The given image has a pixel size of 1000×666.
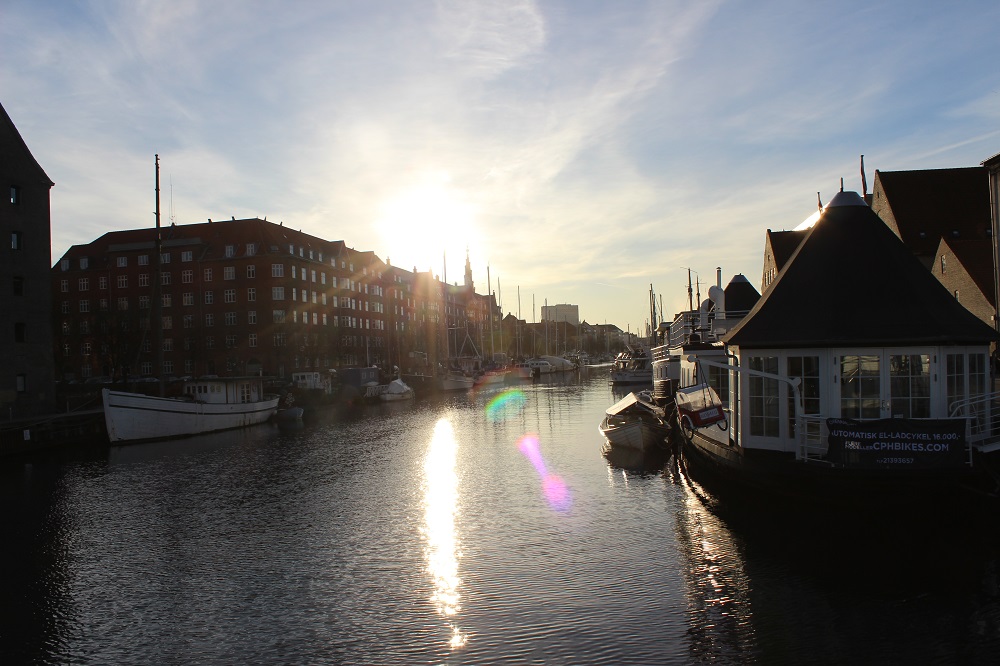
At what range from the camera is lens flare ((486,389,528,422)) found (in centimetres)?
5369

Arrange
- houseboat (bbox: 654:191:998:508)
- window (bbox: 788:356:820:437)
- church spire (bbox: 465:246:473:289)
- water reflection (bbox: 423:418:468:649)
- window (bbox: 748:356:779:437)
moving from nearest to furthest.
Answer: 1. water reflection (bbox: 423:418:468:649)
2. houseboat (bbox: 654:191:998:508)
3. window (bbox: 788:356:820:437)
4. window (bbox: 748:356:779:437)
5. church spire (bbox: 465:246:473:289)

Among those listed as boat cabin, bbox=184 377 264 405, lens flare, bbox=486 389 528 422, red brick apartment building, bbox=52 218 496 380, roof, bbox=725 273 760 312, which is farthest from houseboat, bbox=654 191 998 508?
red brick apartment building, bbox=52 218 496 380

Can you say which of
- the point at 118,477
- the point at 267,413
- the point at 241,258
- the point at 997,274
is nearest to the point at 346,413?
the point at 267,413

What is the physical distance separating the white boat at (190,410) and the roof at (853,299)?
34.2 metres

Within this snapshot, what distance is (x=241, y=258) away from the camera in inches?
3627

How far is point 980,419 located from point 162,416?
40.6 metres

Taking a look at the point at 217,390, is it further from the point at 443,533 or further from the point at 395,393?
the point at 443,533

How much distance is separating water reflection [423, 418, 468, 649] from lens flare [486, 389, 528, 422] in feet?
58.9

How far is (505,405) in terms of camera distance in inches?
2495

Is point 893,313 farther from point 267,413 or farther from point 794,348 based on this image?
point 267,413

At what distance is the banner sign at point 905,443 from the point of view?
16.0 metres

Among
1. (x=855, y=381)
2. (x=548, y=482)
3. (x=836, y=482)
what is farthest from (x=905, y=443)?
(x=548, y=482)

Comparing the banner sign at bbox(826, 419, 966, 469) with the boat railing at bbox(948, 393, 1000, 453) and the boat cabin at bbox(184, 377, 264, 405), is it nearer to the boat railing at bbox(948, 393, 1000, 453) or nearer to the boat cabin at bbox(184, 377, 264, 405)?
the boat railing at bbox(948, 393, 1000, 453)

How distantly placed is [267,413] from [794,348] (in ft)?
143
